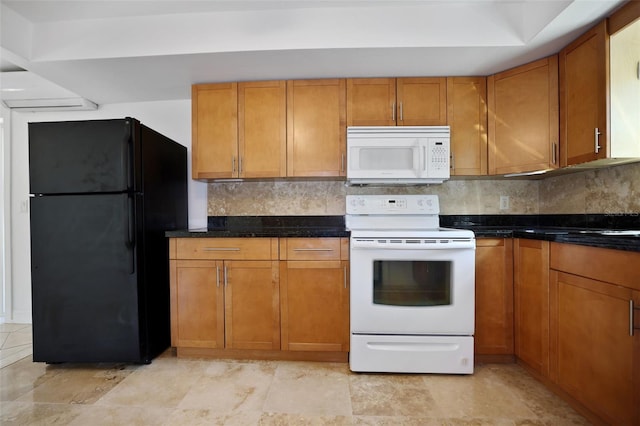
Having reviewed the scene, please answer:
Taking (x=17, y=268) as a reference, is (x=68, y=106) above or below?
above

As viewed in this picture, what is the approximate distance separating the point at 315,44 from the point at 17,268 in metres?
3.59

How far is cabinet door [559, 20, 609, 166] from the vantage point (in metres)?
1.60

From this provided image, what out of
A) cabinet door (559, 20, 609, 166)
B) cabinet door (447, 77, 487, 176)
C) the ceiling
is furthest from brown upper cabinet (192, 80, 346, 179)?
cabinet door (559, 20, 609, 166)

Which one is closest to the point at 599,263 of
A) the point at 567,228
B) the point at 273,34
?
the point at 567,228

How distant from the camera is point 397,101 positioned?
2240mm

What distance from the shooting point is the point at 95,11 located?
189 centimetres

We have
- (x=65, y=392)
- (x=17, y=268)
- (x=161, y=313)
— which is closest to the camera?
(x=65, y=392)

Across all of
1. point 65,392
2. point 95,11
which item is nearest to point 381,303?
point 65,392

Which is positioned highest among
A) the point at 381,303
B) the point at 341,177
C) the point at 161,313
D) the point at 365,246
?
the point at 341,177

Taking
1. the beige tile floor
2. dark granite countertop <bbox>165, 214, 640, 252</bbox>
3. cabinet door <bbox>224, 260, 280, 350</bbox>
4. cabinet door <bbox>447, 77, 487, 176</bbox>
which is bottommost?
the beige tile floor

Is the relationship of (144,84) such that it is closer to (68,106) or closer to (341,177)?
(68,106)

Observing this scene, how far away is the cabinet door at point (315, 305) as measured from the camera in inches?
78.7

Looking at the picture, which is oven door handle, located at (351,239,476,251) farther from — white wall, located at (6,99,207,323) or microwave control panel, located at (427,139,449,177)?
white wall, located at (6,99,207,323)

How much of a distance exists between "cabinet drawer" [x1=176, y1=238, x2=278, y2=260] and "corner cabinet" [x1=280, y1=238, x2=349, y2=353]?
0.11 metres
